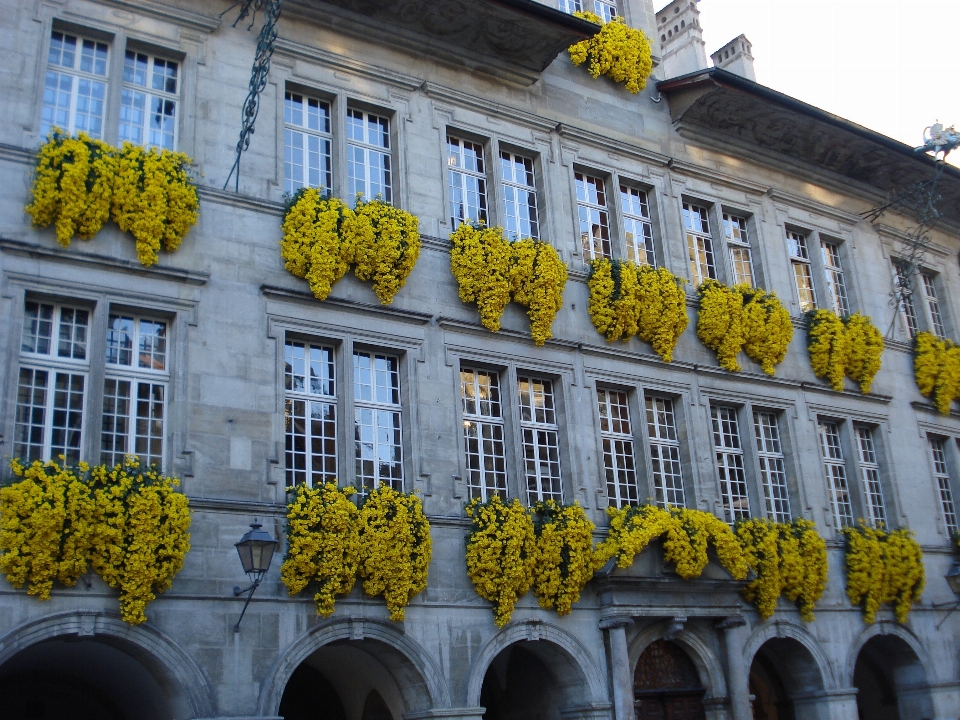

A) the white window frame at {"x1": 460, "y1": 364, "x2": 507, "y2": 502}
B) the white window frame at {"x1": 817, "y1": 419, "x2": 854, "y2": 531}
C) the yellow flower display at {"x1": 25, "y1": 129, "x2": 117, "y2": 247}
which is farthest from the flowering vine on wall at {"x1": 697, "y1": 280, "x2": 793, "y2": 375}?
the yellow flower display at {"x1": 25, "y1": 129, "x2": 117, "y2": 247}

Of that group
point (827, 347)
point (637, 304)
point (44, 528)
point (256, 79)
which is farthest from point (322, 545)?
point (827, 347)

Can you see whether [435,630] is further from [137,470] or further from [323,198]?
[323,198]

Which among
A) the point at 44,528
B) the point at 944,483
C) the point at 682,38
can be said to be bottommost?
the point at 44,528

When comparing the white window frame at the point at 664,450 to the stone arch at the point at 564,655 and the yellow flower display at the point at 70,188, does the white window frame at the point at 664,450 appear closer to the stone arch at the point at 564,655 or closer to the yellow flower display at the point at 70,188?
the stone arch at the point at 564,655

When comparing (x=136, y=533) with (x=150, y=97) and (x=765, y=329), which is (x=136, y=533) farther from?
(x=765, y=329)

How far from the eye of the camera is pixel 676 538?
15750mm

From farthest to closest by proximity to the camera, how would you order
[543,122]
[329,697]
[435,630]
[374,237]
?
[543,122] < [329,697] < [374,237] < [435,630]

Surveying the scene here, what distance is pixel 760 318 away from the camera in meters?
18.7

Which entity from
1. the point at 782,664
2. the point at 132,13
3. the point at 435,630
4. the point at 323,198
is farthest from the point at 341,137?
the point at 782,664

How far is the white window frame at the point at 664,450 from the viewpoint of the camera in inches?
666

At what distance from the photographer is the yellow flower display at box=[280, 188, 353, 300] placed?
1413 centimetres

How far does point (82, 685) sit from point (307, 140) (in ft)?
26.5

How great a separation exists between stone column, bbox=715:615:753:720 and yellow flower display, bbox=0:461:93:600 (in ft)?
30.1

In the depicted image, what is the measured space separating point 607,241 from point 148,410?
831 centimetres
